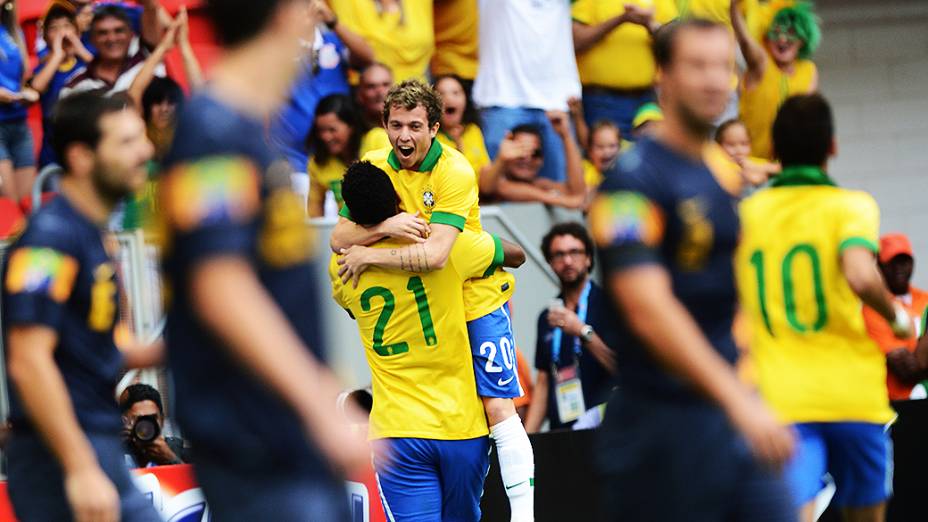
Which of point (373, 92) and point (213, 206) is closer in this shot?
point (213, 206)

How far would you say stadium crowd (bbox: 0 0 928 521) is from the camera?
3.42 metres

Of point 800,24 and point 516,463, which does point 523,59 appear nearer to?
point 800,24

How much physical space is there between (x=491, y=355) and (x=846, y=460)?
5.67 ft

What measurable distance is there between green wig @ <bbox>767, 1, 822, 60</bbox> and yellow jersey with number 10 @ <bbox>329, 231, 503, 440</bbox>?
6.36 metres

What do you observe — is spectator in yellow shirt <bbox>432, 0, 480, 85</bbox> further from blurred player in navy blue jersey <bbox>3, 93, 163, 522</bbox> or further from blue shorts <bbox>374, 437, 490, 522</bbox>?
blurred player in navy blue jersey <bbox>3, 93, 163, 522</bbox>

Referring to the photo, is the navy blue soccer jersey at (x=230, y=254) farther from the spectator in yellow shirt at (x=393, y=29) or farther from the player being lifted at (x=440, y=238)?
the spectator in yellow shirt at (x=393, y=29)

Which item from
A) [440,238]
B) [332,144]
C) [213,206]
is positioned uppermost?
[332,144]

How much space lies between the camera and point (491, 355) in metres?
7.00

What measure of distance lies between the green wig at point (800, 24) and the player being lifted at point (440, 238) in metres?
6.09

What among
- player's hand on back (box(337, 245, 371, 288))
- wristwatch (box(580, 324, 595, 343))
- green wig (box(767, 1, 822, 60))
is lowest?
wristwatch (box(580, 324, 595, 343))

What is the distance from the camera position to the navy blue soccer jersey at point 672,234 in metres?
4.20

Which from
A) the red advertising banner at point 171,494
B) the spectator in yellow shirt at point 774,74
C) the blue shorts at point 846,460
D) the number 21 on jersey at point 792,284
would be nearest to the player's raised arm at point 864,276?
the number 21 on jersey at point 792,284

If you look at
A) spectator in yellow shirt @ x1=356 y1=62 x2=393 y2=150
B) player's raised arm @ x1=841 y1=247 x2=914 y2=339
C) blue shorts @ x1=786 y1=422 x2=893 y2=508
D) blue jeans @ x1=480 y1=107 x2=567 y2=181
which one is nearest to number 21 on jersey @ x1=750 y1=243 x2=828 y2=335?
player's raised arm @ x1=841 y1=247 x2=914 y2=339

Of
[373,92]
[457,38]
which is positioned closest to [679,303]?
[373,92]
